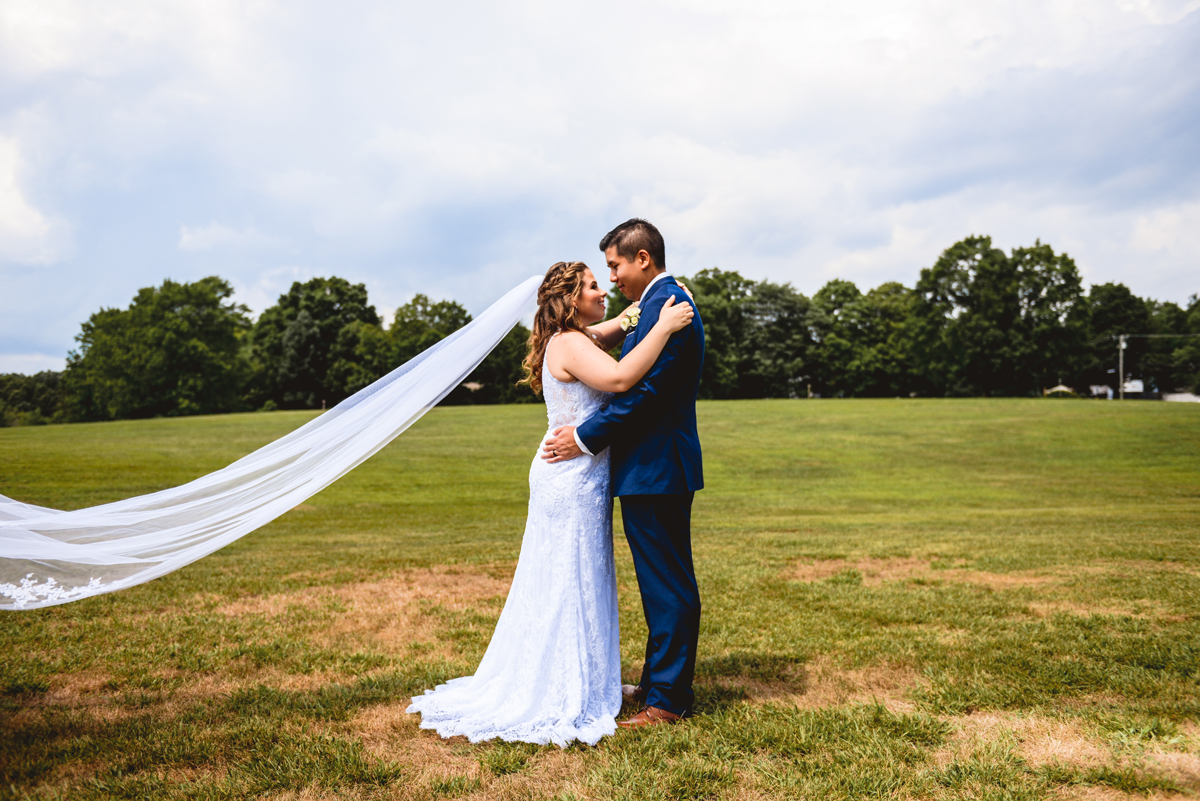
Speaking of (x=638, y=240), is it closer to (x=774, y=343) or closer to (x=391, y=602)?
(x=391, y=602)

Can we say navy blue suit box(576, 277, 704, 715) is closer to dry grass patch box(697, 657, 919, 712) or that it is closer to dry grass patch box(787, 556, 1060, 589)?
dry grass patch box(697, 657, 919, 712)

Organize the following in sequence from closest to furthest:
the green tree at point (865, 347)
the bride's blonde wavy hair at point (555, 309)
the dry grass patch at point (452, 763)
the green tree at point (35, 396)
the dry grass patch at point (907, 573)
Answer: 1. the dry grass patch at point (452, 763)
2. the bride's blonde wavy hair at point (555, 309)
3. the dry grass patch at point (907, 573)
4. the green tree at point (35, 396)
5. the green tree at point (865, 347)

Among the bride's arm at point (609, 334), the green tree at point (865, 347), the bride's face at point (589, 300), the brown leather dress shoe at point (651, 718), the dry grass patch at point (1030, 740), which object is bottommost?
the dry grass patch at point (1030, 740)

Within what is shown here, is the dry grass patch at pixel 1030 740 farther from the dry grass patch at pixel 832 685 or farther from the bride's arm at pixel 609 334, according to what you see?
the bride's arm at pixel 609 334

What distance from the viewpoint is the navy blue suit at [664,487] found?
14.2ft

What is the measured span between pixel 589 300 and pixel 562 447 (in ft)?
3.26

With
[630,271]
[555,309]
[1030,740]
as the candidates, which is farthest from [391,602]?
[1030,740]

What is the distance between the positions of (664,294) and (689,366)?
476mm

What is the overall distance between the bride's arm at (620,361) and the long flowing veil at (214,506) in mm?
876

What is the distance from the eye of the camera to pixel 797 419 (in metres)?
37.0

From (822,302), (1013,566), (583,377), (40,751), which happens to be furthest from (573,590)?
(822,302)

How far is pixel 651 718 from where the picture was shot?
4.32 m

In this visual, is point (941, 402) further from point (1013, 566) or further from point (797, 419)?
point (1013, 566)

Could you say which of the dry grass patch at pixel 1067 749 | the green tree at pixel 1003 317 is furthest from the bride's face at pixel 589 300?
the green tree at pixel 1003 317
